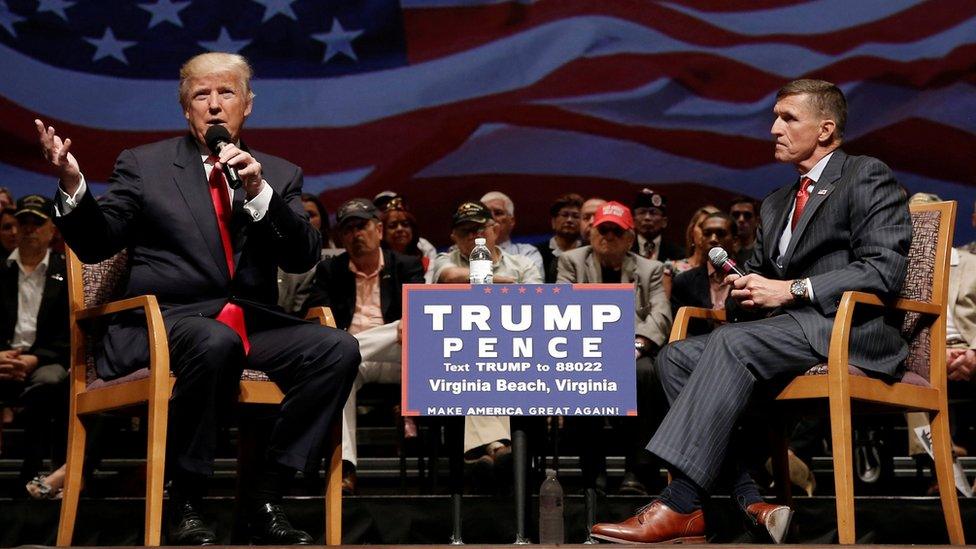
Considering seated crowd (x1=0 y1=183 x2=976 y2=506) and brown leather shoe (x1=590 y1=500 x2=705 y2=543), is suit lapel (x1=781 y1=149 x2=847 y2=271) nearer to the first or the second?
brown leather shoe (x1=590 y1=500 x2=705 y2=543)

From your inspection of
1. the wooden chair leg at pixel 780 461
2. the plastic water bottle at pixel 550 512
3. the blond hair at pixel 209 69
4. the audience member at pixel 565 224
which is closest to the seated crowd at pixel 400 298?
the audience member at pixel 565 224

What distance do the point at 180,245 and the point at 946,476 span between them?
7.80 feet

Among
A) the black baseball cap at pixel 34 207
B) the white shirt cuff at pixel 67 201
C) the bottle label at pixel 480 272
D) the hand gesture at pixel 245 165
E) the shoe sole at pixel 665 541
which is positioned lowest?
the shoe sole at pixel 665 541

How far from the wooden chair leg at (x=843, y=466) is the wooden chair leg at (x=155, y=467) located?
1831 mm

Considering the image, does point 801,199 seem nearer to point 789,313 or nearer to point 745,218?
point 789,313

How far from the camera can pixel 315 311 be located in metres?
3.96

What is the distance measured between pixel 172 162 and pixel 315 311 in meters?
0.66

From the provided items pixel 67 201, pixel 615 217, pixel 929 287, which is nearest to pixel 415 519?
pixel 67 201

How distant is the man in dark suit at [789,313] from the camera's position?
10.7 ft

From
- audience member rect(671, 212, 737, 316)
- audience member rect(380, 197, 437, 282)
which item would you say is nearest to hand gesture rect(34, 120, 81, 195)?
audience member rect(671, 212, 737, 316)

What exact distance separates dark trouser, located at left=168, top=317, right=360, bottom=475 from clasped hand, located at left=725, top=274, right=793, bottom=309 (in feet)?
3.79

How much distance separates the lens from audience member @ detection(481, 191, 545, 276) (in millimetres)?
6535

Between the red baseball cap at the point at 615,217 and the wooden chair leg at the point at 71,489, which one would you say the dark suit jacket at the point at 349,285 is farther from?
the wooden chair leg at the point at 71,489

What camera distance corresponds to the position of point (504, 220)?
662 cm
